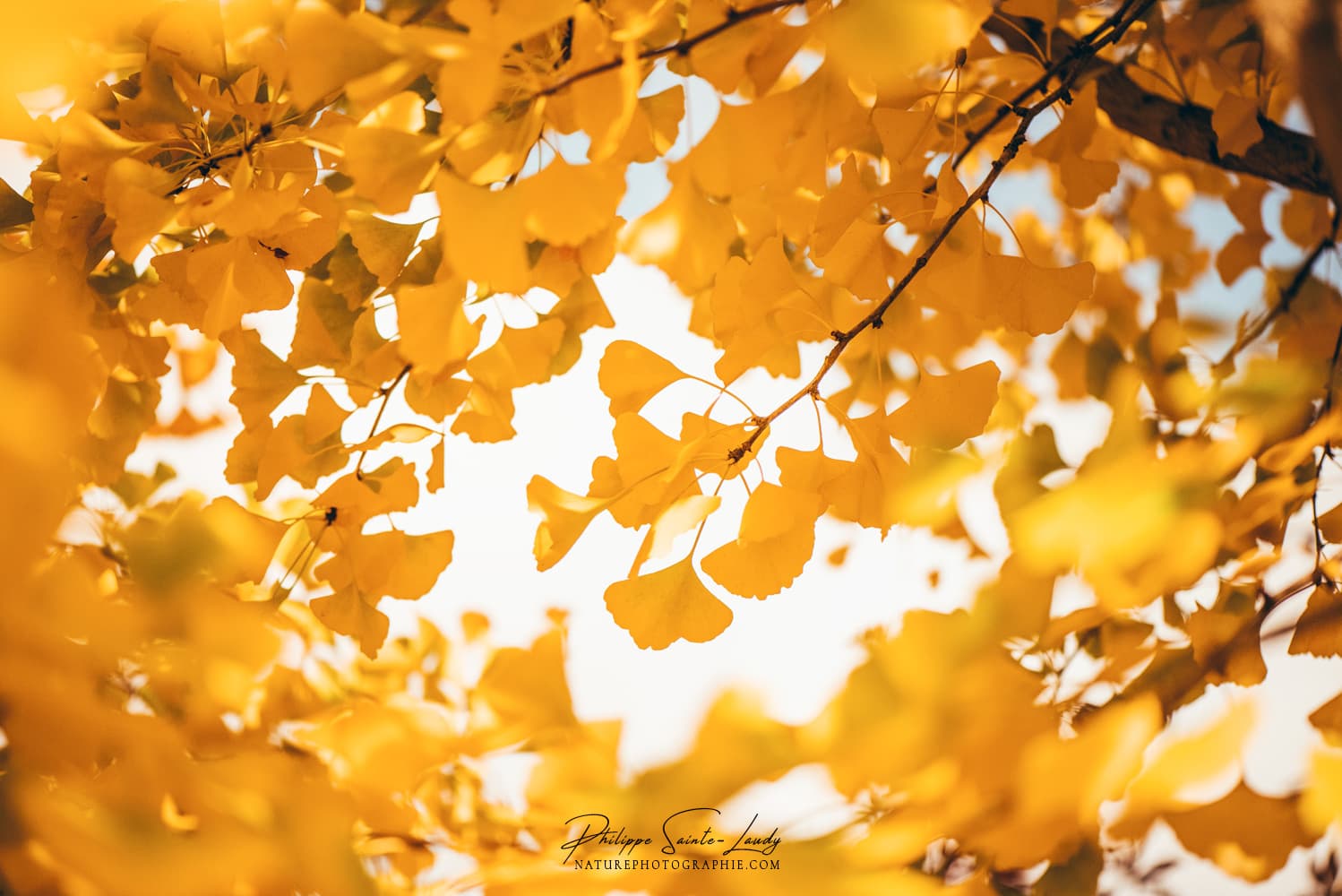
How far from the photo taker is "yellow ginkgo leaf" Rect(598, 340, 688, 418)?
405mm

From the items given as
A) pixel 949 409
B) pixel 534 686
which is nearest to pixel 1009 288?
pixel 949 409

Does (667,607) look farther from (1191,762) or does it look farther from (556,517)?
(1191,762)

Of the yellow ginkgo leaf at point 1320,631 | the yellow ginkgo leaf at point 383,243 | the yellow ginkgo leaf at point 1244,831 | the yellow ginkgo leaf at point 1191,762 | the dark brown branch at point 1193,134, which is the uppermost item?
the dark brown branch at point 1193,134

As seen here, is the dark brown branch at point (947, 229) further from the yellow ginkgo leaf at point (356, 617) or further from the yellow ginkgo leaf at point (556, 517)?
the yellow ginkgo leaf at point (356, 617)

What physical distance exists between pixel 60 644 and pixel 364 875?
14 cm

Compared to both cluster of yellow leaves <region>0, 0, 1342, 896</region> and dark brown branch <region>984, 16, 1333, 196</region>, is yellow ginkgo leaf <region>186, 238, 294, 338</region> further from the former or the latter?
dark brown branch <region>984, 16, 1333, 196</region>

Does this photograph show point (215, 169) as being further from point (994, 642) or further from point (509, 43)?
point (994, 642)

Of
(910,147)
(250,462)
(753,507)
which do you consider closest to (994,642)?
(753,507)

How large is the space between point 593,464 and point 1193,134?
524 mm

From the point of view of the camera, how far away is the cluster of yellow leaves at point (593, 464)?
0.27 metres

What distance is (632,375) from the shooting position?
41 cm

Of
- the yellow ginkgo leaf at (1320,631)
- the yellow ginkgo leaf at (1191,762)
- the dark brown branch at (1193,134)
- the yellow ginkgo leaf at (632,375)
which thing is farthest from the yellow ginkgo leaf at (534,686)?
the dark brown branch at (1193,134)

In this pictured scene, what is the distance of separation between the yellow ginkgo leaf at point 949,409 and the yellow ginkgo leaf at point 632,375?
0.12 m

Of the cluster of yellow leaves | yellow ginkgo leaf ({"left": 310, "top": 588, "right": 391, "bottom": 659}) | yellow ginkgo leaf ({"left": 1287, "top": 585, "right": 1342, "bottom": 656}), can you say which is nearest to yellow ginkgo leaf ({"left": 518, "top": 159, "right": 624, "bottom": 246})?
the cluster of yellow leaves
